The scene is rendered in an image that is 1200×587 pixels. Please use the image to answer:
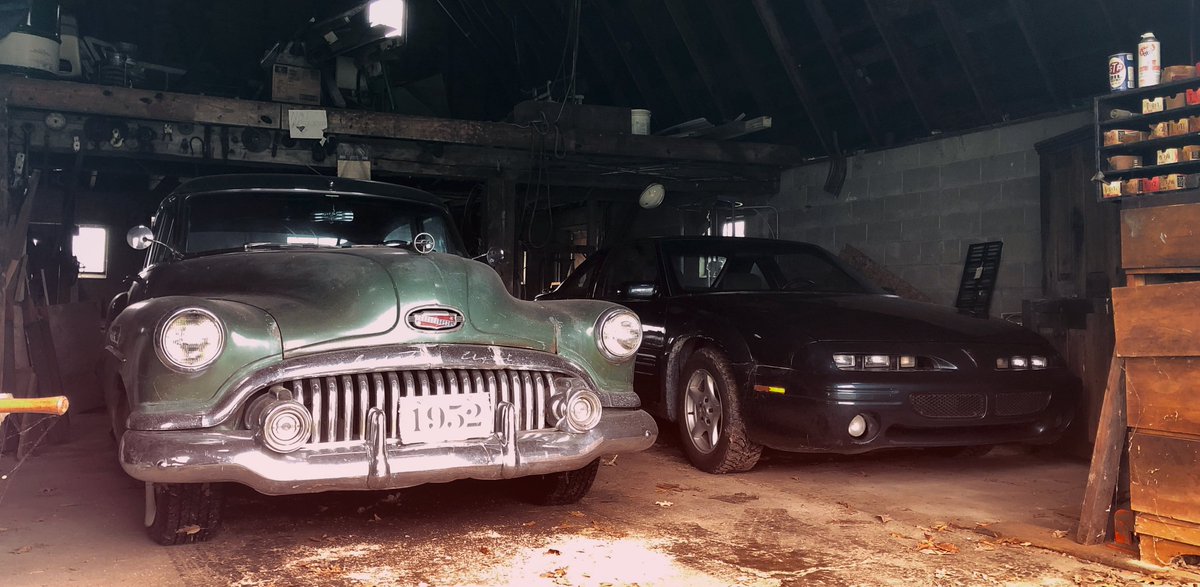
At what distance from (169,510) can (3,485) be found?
1789 mm

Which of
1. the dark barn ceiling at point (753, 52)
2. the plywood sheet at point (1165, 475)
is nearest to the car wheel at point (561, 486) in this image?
the plywood sheet at point (1165, 475)

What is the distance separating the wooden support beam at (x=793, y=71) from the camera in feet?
26.7

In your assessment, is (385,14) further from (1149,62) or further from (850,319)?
(1149,62)

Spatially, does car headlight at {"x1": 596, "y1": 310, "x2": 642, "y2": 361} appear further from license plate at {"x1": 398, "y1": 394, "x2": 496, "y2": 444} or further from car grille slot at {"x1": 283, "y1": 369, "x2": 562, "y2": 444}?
license plate at {"x1": 398, "y1": 394, "x2": 496, "y2": 444}

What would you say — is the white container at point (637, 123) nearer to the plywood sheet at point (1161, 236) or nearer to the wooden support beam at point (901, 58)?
the wooden support beam at point (901, 58)

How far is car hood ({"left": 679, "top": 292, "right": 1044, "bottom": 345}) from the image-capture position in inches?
172

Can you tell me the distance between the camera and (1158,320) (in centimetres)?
302

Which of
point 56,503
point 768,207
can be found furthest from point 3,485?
point 768,207

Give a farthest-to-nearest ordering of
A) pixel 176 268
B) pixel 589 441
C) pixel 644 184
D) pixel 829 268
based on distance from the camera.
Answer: pixel 644 184, pixel 829 268, pixel 176 268, pixel 589 441

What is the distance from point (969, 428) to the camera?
4.27 metres

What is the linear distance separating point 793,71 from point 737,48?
718mm

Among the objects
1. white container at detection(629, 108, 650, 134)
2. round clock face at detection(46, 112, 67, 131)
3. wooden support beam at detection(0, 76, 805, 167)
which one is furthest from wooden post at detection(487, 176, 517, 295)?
round clock face at detection(46, 112, 67, 131)

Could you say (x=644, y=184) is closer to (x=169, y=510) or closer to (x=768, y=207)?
(x=768, y=207)

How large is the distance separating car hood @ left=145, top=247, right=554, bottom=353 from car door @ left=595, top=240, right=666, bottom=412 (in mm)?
1917
